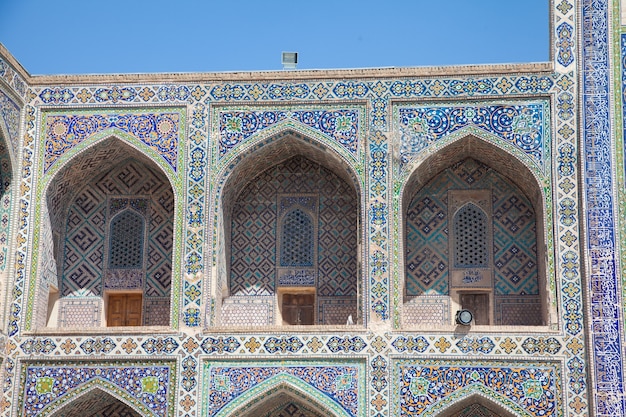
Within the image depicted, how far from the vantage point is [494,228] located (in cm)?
1648

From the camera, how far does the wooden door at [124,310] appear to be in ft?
55.3

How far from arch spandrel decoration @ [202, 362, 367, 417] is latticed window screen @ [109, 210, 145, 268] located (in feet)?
7.32

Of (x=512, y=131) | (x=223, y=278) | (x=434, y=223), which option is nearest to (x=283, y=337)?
(x=223, y=278)

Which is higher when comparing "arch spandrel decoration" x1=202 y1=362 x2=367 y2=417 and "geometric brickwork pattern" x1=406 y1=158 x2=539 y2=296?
"geometric brickwork pattern" x1=406 y1=158 x2=539 y2=296

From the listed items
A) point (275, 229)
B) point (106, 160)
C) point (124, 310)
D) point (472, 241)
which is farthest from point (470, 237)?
point (106, 160)

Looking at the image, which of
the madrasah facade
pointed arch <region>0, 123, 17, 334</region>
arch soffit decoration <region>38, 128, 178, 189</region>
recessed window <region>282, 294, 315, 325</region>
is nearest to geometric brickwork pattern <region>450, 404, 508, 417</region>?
the madrasah facade

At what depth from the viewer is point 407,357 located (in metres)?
15.2

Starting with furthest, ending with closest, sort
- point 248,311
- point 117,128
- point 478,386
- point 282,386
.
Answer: point 248,311, point 117,128, point 282,386, point 478,386

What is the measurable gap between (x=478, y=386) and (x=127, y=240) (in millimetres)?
4985

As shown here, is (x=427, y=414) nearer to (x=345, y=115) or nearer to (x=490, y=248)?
(x=490, y=248)

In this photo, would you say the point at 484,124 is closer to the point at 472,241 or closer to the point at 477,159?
the point at 477,159

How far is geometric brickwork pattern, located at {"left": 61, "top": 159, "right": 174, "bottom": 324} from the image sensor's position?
16781 millimetres

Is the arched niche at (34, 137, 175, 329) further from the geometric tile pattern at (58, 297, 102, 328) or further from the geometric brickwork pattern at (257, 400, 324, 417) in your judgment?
the geometric brickwork pattern at (257, 400, 324, 417)

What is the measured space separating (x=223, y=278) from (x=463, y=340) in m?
3.21
